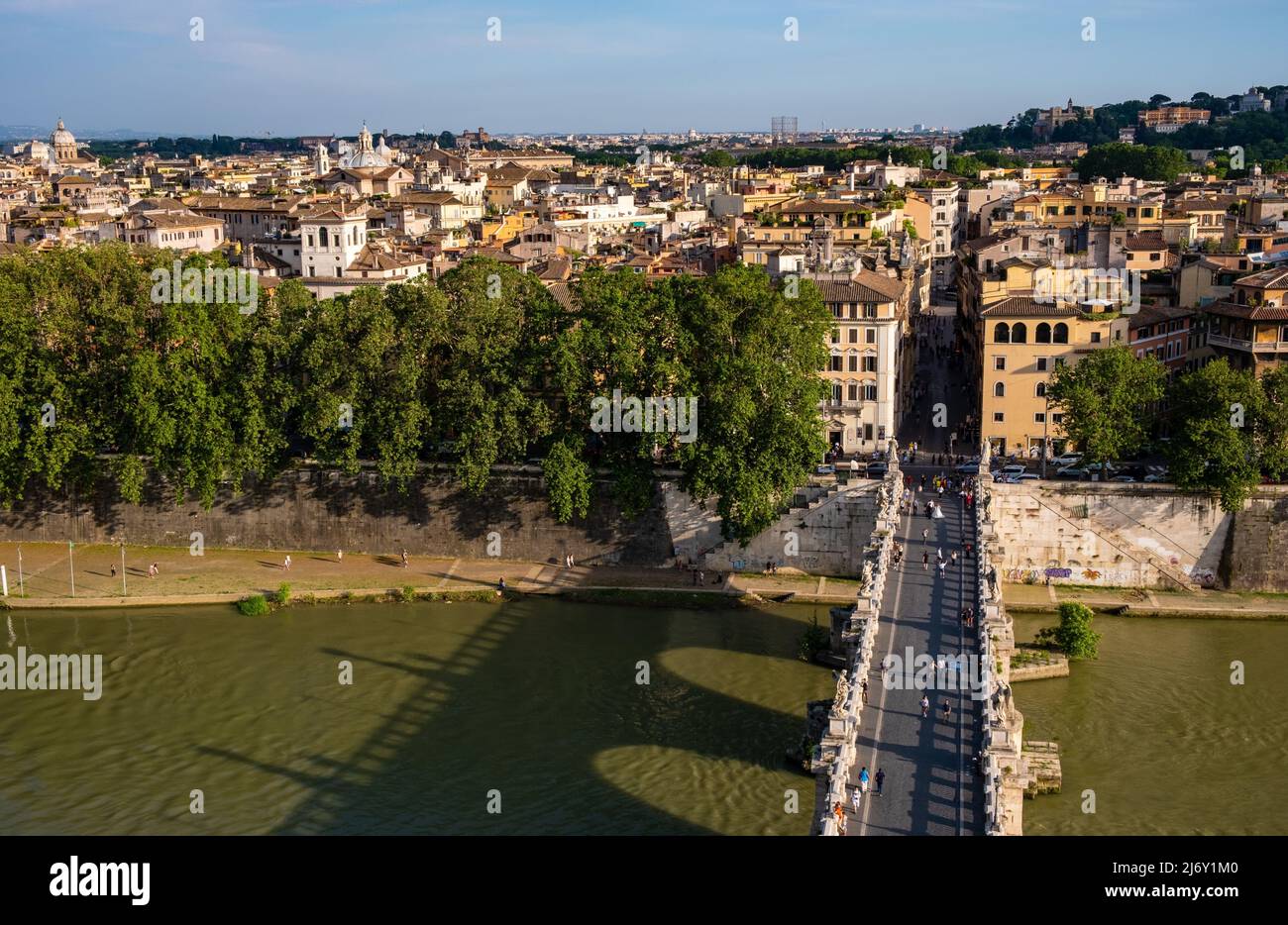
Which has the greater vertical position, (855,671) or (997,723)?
(855,671)

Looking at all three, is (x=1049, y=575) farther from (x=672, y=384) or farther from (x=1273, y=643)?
(x=672, y=384)

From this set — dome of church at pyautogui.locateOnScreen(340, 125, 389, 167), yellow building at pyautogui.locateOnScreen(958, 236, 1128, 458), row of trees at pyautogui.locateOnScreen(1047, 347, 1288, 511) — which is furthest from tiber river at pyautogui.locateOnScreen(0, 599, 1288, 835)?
dome of church at pyautogui.locateOnScreen(340, 125, 389, 167)

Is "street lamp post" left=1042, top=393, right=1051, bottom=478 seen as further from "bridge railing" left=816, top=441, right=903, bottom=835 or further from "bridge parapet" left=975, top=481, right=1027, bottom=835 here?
"bridge parapet" left=975, top=481, right=1027, bottom=835

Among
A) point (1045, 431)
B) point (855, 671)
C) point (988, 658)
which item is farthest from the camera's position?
point (1045, 431)

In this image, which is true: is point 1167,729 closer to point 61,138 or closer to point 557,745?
point 557,745

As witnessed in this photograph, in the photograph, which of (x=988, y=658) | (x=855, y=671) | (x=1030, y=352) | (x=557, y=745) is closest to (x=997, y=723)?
(x=988, y=658)

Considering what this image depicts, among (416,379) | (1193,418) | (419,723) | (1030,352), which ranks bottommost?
(419,723)
